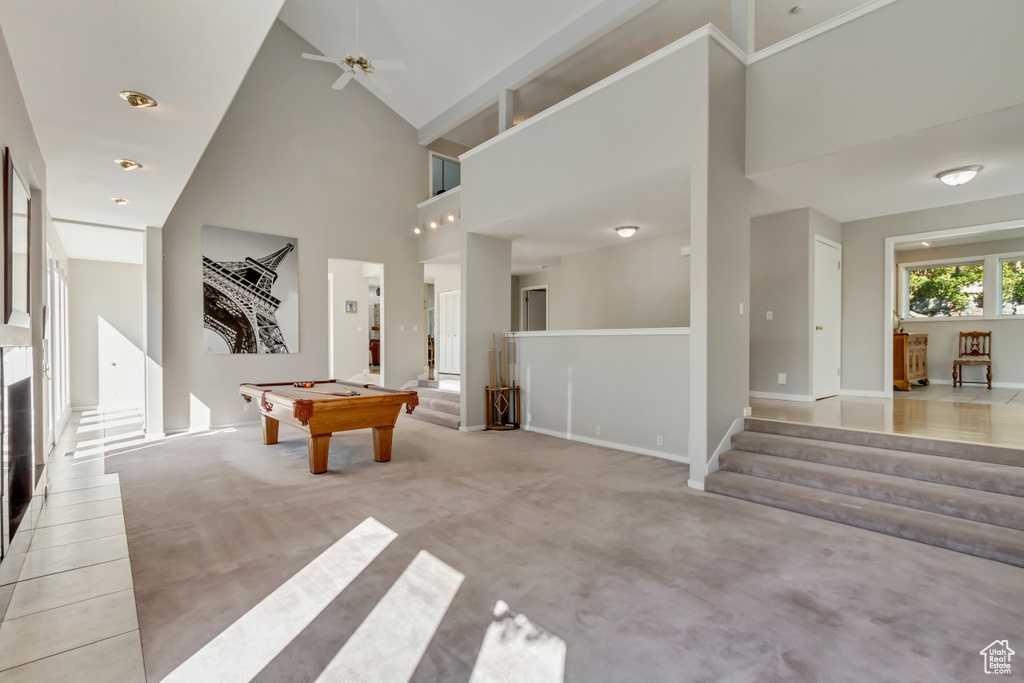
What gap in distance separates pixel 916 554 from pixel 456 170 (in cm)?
907

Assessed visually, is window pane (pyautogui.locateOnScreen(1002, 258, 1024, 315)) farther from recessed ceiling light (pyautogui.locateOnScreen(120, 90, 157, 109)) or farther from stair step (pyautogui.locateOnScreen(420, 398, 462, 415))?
recessed ceiling light (pyautogui.locateOnScreen(120, 90, 157, 109))

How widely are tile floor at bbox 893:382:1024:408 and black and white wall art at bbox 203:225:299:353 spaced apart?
846 centimetres

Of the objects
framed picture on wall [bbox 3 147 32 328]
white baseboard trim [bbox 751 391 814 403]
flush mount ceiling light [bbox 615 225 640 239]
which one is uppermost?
flush mount ceiling light [bbox 615 225 640 239]

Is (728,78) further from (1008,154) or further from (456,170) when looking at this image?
(456,170)

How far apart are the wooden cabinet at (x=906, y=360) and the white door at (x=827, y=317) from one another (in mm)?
1258

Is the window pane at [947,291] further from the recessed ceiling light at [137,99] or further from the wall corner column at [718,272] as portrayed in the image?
the recessed ceiling light at [137,99]

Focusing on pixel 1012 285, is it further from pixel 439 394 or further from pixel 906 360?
pixel 439 394

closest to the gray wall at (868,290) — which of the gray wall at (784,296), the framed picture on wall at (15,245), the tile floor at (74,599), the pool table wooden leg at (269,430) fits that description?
the gray wall at (784,296)

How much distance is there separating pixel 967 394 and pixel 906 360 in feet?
2.56

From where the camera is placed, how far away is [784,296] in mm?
6109

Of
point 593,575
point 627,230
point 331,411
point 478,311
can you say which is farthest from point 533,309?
point 593,575

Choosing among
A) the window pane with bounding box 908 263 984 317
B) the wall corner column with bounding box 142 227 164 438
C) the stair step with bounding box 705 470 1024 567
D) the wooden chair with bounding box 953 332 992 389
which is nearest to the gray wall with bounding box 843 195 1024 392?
the wooden chair with bounding box 953 332 992 389

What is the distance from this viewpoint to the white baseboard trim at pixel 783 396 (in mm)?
5852

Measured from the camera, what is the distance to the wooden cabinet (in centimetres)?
697
